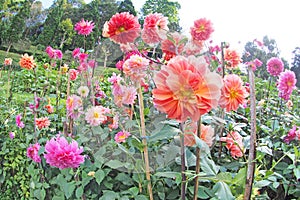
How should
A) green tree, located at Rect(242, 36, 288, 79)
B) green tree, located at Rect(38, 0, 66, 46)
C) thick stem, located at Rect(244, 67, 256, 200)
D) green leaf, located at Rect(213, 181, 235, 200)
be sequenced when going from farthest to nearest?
green tree, located at Rect(38, 0, 66, 46) → green tree, located at Rect(242, 36, 288, 79) → green leaf, located at Rect(213, 181, 235, 200) → thick stem, located at Rect(244, 67, 256, 200)

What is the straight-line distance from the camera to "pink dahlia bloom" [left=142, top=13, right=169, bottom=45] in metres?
0.60

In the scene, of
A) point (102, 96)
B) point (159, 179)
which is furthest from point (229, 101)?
point (102, 96)

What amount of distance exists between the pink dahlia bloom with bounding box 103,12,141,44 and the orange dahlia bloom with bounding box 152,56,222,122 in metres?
0.24

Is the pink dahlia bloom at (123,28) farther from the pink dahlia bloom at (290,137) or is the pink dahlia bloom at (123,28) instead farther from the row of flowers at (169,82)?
the pink dahlia bloom at (290,137)

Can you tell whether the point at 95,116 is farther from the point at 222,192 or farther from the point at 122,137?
the point at 222,192

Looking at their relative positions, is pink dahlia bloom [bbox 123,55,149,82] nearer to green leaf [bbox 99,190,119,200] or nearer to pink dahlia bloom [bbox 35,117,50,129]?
green leaf [bbox 99,190,119,200]

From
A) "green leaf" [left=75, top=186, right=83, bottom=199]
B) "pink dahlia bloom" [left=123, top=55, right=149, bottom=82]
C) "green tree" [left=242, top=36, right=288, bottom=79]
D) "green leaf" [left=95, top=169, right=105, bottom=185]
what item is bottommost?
"green leaf" [left=75, top=186, right=83, bottom=199]

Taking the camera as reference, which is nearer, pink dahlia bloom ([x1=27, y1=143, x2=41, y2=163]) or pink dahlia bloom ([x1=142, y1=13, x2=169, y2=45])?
pink dahlia bloom ([x1=142, y1=13, x2=169, y2=45])

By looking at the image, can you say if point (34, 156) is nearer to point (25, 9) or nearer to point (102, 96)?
point (102, 96)

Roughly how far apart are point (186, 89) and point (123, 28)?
28 centimetres

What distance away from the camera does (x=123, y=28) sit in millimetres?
624

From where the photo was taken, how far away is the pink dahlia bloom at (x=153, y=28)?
23.8 inches

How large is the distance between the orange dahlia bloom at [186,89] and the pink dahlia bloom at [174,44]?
0.15m

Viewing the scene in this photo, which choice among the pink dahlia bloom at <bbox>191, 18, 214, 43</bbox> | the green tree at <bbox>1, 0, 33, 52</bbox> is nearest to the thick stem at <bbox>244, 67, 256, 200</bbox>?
the pink dahlia bloom at <bbox>191, 18, 214, 43</bbox>
